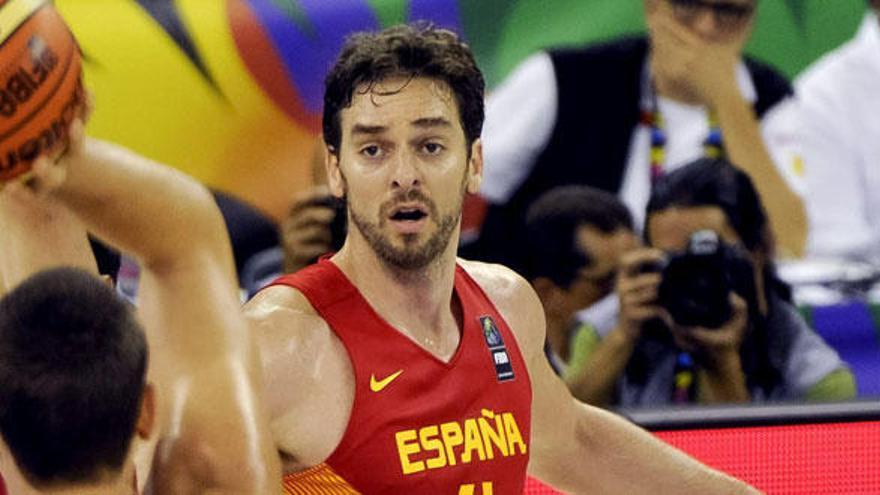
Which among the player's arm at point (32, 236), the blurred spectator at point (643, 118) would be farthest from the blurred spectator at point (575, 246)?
the player's arm at point (32, 236)

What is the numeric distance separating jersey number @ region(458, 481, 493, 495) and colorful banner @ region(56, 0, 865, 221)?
1.71 metres

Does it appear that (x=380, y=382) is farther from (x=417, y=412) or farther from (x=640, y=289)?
(x=640, y=289)

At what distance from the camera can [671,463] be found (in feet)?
10.7

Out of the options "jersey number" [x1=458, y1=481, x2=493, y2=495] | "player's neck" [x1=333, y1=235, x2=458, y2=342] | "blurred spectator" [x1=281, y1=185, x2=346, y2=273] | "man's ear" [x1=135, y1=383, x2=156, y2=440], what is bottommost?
"blurred spectator" [x1=281, y1=185, x2=346, y2=273]

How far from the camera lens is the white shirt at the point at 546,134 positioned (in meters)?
4.55

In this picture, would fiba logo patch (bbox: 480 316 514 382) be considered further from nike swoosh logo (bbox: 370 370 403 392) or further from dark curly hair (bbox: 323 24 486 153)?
dark curly hair (bbox: 323 24 486 153)

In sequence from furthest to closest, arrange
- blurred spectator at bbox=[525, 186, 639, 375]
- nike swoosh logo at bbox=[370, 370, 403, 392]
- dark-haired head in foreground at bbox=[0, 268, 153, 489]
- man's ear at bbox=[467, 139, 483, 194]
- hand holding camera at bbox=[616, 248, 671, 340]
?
blurred spectator at bbox=[525, 186, 639, 375] → hand holding camera at bbox=[616, 248, 671, 340] → man's ear at bbox=[467, 139, 483, 194] → nike swoosh logo at bbox=[370, 370, 403, 392] → dark-haired head in foreground at bbox=[0, 268, 153, 489]

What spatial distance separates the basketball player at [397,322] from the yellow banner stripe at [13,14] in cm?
62

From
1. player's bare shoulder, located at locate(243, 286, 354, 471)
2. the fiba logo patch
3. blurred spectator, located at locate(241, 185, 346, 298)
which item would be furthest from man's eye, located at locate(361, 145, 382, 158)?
blurred spectator, located at locate(241, 185, 346, 298)

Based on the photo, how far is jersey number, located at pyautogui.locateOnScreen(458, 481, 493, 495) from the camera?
2.85m

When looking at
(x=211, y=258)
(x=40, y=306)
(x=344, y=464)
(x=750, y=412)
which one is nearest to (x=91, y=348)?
(x=40, y=306)

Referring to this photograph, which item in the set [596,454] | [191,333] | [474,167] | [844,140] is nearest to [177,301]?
[191,333]

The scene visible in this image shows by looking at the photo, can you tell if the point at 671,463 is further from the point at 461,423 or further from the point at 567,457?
the point at 461,423

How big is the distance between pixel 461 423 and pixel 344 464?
222mm
